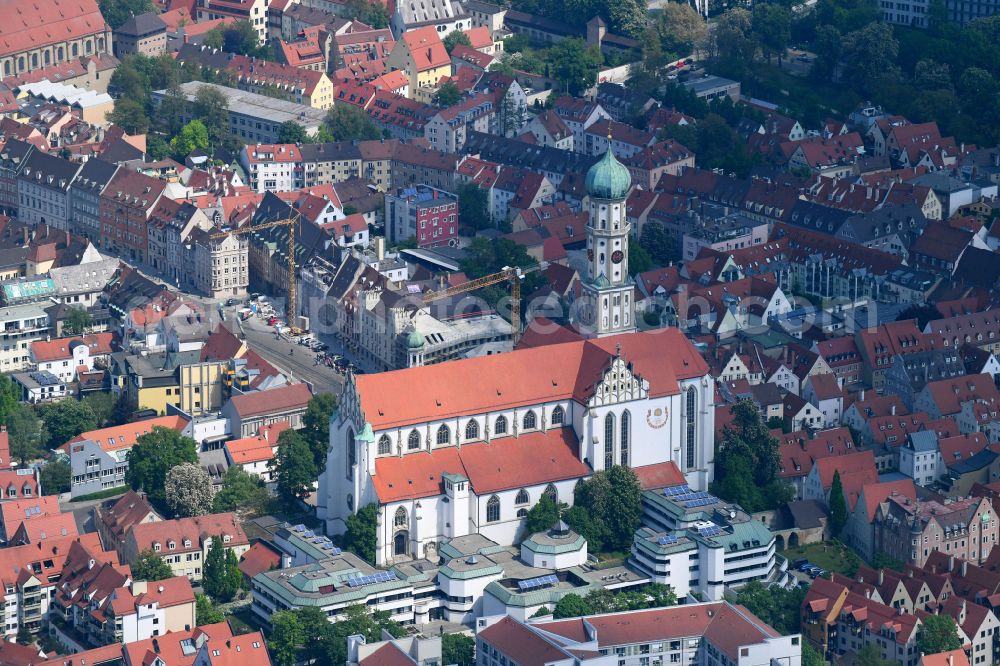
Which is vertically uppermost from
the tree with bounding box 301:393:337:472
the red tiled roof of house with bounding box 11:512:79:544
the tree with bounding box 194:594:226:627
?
the tree with bounding box 301:393:337:472

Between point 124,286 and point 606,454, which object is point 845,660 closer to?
point 606,454

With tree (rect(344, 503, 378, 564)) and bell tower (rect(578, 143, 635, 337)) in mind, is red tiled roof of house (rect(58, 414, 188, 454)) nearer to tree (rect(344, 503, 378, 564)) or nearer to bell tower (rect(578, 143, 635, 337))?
tree (rect(344, 503, 378, 564))

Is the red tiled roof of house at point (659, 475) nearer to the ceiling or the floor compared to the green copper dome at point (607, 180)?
nearer to the floor

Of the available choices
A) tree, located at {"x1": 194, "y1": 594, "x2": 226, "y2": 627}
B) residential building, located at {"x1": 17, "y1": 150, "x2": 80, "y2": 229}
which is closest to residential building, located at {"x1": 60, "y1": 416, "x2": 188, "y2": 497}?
tree, located at {"x1": 194, "y1": 594, "x2": 226, "y2": 627}

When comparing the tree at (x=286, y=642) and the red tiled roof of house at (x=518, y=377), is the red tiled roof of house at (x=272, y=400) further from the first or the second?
the tree at (x=286, y=642)

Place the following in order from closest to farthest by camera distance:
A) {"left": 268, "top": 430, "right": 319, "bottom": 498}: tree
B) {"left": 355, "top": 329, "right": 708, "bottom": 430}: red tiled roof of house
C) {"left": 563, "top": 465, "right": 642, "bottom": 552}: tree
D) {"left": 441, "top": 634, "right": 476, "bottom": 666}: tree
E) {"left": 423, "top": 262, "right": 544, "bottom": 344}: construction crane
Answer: {"left": 441, "top": 634, "right": 476, "bottom": 666}: tree
{"left": 355, "top": 329, "right": 708, "bottom": 430}: red tiled roof of house
{"left": 563, "top": 465, "right": 642, "bottom": 552}: tree
{"left": 268, "top": 430, "right": 319, "bottom": 498}: tree
{"left": 423, "top": 262, "right": 544, "bottom": 344}: construction crane

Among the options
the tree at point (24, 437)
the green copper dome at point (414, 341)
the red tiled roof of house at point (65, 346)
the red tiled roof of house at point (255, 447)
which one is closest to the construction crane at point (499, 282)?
the green copper dome at point (414, 341)
